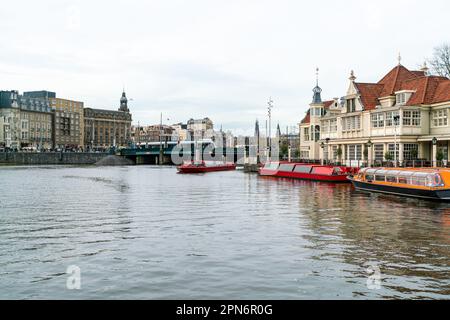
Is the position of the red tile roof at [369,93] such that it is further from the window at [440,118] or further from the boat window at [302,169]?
the boat window at [302,169]

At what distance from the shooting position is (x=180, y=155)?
526 ft

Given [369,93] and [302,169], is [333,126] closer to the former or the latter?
[369,93]

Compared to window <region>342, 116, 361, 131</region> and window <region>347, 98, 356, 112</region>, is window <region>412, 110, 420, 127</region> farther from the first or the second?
window <region>347, 98, 356, 112</region>

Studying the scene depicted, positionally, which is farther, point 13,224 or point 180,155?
point 180,155

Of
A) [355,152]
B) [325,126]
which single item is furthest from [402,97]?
[325,126]

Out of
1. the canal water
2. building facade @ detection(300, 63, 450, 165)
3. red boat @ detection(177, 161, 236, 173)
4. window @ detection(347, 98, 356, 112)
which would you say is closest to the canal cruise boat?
the canal water

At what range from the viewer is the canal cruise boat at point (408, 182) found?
123ft

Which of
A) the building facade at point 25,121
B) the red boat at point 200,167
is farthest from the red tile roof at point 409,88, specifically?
the building facade at point 25,121

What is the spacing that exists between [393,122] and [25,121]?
491 feet

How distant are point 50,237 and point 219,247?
8156 millimetres

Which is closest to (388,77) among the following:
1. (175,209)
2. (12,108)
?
(175,209)

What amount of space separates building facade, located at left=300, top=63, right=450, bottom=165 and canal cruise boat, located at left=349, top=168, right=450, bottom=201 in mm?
9198

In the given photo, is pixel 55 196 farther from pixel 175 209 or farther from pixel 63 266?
pixel 63 266

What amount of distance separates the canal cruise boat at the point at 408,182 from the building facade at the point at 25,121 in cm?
13686
